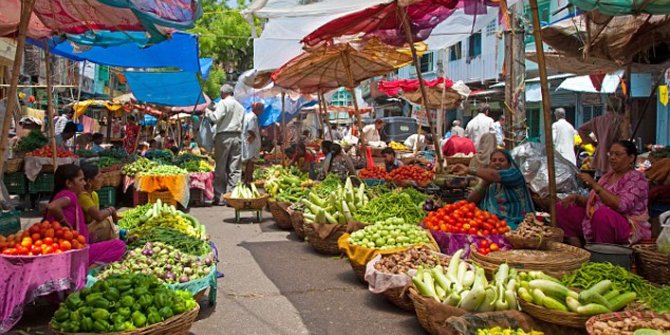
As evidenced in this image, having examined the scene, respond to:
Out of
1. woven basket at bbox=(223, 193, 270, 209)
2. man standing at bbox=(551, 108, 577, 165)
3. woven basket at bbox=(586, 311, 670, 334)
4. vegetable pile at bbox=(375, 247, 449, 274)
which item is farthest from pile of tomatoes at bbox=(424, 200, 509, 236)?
man standing at bbox=(551, 108, 577, 165)

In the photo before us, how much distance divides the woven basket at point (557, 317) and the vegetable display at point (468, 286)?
22 cm

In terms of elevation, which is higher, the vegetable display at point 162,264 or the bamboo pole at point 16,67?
the bamboo pole at point 16,67

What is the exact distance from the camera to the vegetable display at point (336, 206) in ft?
24.8

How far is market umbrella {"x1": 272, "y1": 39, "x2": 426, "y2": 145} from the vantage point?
11102mm

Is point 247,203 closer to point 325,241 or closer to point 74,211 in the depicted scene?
point 325,241

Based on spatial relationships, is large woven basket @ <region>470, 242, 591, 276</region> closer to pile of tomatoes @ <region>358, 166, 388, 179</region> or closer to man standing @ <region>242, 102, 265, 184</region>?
pile of tomatoes @ <region>358, 166, 388, 179</region>

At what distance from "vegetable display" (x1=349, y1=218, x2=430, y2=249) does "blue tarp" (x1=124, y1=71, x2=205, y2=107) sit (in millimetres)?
10133

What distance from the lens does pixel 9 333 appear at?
15.1 ft

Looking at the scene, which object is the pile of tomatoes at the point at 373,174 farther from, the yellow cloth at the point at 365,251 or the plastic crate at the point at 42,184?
the plastic crate at the point at 42,184

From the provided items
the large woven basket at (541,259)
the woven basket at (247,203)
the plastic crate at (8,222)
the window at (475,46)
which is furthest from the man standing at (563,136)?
the window at (475,46)

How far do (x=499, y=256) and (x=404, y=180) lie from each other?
4663 millimetres

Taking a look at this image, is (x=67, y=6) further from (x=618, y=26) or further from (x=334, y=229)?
(x=618, y=26)

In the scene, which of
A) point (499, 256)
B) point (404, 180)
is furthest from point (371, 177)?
point (499, 256)

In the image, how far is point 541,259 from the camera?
512 centimetres
